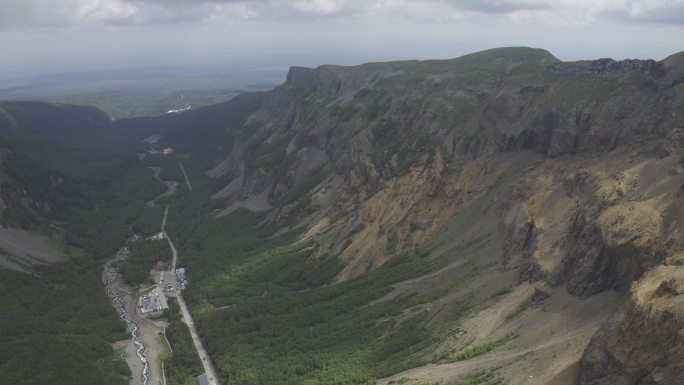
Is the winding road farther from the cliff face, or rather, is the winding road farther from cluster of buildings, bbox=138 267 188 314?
the cliff face

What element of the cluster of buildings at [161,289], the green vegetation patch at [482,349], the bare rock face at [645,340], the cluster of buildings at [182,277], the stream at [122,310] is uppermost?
the bare rock face at [645,340]

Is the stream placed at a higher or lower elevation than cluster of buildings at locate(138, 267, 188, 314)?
lower

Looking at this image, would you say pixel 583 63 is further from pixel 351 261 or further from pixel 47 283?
pixel 47 283

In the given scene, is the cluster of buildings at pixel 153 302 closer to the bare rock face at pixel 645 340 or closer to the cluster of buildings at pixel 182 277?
the cluster of buildings at pixel 182 277

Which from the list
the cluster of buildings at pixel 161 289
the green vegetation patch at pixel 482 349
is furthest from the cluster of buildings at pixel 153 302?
the green vegetation patch at pixel 482 349

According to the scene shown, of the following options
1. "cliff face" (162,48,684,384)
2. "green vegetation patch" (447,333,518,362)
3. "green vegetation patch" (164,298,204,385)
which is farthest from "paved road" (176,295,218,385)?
"green vegetation patch" (447,333,518,362)

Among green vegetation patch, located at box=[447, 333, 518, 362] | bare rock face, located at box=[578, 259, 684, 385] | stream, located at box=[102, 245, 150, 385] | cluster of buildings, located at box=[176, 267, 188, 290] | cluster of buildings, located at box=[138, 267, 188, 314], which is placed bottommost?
stream, located at box=[102, 245, 150, 385]

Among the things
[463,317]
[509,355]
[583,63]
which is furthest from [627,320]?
[583,63]
